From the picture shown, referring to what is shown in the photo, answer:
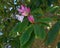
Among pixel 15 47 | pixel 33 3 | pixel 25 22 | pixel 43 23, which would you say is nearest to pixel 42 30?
pixel 43 23

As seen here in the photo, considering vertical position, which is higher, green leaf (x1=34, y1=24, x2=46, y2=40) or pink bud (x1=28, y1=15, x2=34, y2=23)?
pink bud (x1=28, y1=15, x2=34, y2=23)

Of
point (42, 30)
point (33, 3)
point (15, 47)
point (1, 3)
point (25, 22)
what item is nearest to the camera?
point (42, 30)

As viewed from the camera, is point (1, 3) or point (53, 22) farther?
point (1, 3)

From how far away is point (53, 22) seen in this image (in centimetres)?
119

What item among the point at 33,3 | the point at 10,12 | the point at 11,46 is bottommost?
the point at 11,46

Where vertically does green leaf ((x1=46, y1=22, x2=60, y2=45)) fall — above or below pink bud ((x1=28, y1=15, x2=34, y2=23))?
below

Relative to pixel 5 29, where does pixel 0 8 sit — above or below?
above

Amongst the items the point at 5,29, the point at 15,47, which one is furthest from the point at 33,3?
the point at 5,29

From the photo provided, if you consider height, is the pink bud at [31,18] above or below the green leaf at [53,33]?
above

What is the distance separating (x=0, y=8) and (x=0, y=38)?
387 millimetres

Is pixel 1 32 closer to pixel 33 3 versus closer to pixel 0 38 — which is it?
pixel 0 38

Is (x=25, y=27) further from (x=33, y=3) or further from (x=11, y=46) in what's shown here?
(x=11, y=46)

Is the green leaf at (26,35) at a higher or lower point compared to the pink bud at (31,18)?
lower

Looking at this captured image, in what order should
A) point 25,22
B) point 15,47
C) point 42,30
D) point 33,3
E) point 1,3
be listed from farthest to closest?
point 1,3 < point 15,47 < point 33,3 < point 25,22 < point 42,30
